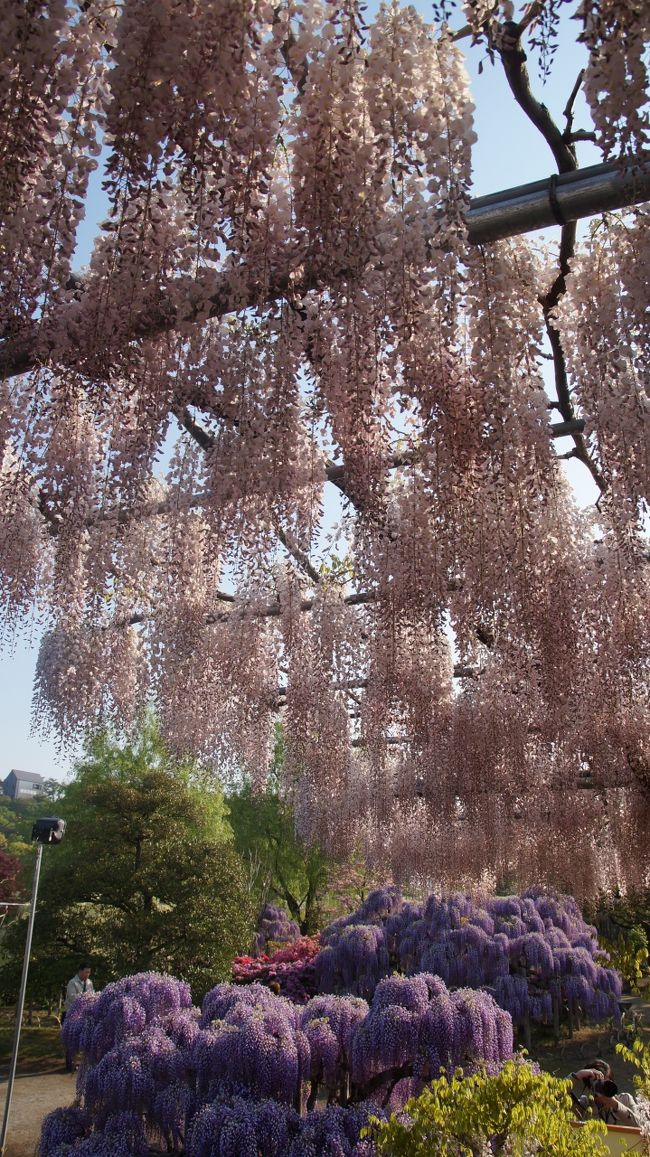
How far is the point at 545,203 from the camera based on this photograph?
127 inches

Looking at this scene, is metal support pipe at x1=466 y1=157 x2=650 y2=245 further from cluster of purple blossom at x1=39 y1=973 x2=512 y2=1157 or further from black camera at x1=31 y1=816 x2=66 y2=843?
black camera at x1=31 y1=816 x2=66 y2=843

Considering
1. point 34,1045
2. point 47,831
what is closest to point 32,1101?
point 47,831

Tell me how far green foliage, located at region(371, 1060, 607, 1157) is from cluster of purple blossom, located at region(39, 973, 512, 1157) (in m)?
1.22

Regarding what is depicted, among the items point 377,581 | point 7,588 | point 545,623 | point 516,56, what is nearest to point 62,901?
point 7,588

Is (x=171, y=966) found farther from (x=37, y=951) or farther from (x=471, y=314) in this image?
(x=471, y=314)

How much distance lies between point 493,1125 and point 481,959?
9.75 meters

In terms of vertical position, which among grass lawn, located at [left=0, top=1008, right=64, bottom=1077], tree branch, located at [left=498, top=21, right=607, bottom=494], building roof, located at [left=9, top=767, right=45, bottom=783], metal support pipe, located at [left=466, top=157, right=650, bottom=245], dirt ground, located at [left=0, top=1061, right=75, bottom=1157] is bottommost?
grass lawn, located at [left=0, top=1008, right=64, bottom=1077]

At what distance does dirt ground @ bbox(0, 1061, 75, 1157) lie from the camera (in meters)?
6.84

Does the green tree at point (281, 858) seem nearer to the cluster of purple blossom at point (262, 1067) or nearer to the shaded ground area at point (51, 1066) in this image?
the shaded ground area at point (51, 1066)

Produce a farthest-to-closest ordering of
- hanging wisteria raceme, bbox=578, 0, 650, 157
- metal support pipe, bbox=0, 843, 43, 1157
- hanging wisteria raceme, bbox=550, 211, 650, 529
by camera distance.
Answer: metal support pipe, bbox=0, 843, 43, 1157 < hanging wisteria raceme, bbox=550, 211, 650, 529 < hanging wisteria raceme, bbox=578, 0, 650, 157

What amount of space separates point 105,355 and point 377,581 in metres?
3.78

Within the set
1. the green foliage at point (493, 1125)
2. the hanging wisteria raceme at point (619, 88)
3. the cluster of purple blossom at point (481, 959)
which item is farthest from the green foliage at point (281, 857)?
the hanging wisteria raceme at point (619, 88)

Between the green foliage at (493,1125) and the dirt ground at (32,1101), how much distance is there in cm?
505

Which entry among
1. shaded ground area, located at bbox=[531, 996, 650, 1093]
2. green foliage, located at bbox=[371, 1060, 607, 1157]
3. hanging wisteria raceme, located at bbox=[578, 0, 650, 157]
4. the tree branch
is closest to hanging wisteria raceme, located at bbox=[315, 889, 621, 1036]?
shaded ground area, located at bbox=[531, 996, 650, 1093]
